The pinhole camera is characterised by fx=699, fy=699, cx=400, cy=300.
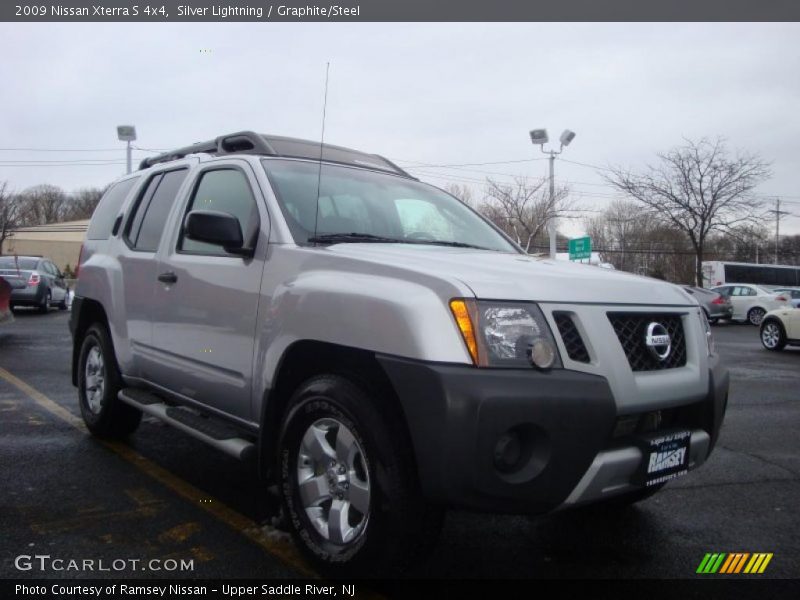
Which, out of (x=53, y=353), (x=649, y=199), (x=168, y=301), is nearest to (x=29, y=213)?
(x=649, y=199)

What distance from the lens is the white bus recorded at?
40594 millimetres

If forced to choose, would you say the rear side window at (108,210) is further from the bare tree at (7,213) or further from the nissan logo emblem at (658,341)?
the bare tree at (7,213)

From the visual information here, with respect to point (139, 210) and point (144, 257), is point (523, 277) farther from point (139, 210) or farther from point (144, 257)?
point (139, 210)

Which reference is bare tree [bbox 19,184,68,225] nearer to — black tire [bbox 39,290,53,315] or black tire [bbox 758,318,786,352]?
black tire [bbox 39,290,53,315]

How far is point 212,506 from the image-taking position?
12.5 ft

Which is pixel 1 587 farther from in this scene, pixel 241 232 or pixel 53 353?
pixel 53 353

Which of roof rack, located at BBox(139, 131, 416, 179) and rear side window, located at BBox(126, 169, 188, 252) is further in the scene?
rear side window, located at BBox(126, 169, 188, 252)

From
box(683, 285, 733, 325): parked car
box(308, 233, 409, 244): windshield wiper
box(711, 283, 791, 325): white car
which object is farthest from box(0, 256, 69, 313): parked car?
box(711, 283, 791, 325): white car

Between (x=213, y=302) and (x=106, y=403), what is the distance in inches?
73.0

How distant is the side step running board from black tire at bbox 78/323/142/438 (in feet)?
1.08

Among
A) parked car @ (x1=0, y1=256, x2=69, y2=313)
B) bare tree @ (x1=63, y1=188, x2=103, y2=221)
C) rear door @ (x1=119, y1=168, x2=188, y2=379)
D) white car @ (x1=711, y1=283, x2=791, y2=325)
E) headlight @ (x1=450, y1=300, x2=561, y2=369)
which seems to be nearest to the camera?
headlight @ (x1=450, y1=300, x2=561, y2=369)

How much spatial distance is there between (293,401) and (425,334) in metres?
0.81

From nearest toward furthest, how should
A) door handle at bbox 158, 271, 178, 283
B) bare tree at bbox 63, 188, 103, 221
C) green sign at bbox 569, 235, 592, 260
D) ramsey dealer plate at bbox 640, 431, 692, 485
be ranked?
ramsey dealer plate at bbox 640, 431, 692, 485
door handle at bbox 158, 271, 178, 283
green sign at bbox 569, 235, 592, 260
bare tree at bbox 63, 188, 103, 221

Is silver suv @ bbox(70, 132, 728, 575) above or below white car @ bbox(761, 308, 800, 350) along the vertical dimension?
above
